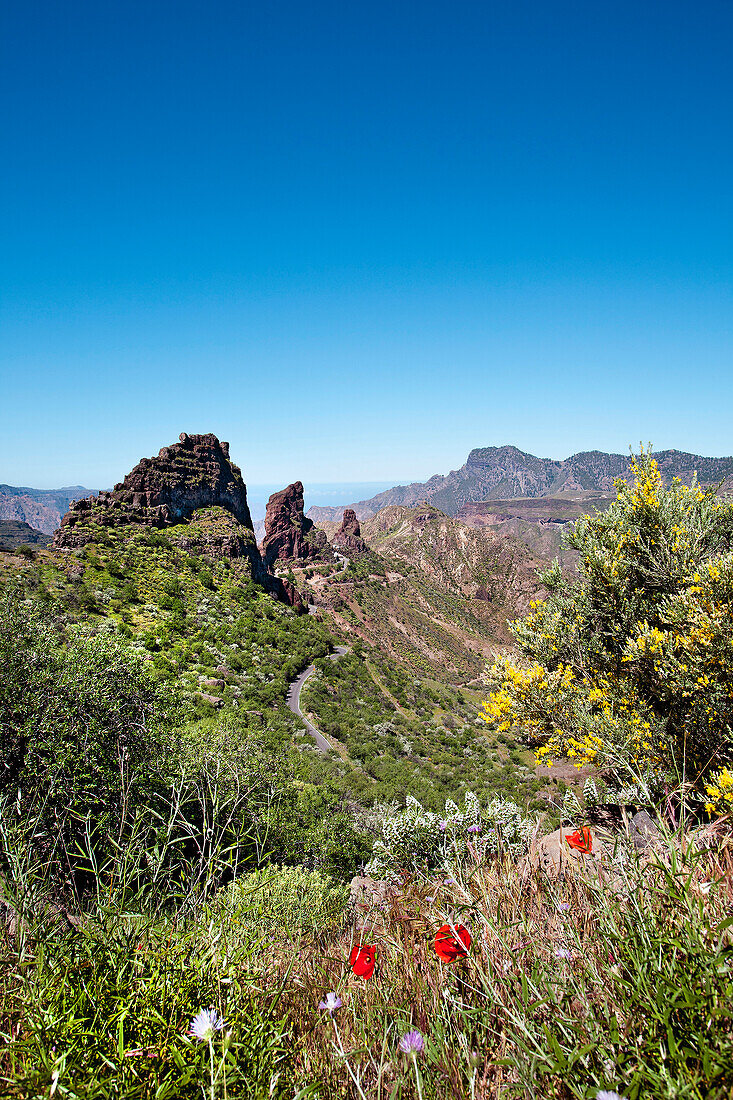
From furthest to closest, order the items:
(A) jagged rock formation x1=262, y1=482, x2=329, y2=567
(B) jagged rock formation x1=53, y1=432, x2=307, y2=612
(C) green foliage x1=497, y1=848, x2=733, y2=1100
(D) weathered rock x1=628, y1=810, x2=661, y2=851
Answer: (A) jagged rock formation x1=262, y1=482, x2=329, y2=567 → (B) jagged rock formation x1=53, y1=432, x2=307, y2=612 → (D) weathered rock x1=628, y1=810, x2=661, y2=851 → (C) green foliage x1=497, y1=848, x2=733, y2=1100

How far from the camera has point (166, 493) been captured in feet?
150

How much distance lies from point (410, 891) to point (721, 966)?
70.4 inches

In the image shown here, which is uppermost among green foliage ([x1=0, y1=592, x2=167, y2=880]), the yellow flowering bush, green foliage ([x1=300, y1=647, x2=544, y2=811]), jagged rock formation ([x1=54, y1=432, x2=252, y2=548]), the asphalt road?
jagged rock formation ([x1=54, y1=432, x2=252, y2=548])

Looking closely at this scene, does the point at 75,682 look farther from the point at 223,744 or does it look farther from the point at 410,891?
the point at 410,891

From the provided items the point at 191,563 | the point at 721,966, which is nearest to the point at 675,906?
the point at 721,966

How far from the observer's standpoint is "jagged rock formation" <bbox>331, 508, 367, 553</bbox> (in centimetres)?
11699

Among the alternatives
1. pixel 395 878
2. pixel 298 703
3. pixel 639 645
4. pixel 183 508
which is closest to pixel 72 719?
pixel 395 878

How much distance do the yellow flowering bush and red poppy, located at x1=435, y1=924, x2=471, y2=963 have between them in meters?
4.90

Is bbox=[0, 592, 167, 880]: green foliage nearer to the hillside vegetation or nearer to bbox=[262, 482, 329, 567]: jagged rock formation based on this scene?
the hillside vegetation

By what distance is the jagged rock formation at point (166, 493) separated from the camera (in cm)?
3888

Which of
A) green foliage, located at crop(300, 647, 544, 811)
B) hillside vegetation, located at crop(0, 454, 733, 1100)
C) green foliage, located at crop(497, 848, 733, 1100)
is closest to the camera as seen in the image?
green foliage, located at crop(497, 848, 733, 1100)

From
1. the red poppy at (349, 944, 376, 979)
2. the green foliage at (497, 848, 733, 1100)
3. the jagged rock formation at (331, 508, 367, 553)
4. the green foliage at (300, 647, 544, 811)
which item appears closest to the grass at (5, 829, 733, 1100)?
the green foliage at (497, 848, 733, 1100)

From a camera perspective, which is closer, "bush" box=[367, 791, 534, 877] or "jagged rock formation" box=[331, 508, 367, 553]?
"bush" box=[367, 791, 534, 877]

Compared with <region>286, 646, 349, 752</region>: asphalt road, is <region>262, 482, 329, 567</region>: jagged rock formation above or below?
above
